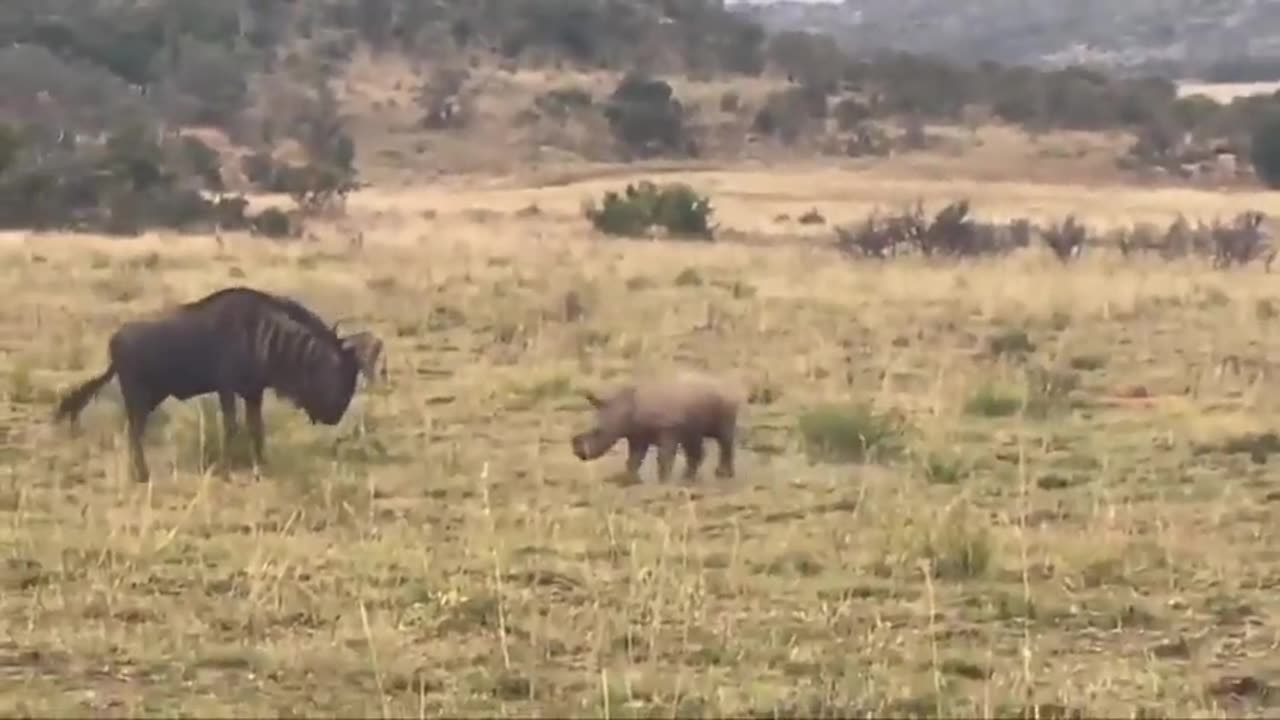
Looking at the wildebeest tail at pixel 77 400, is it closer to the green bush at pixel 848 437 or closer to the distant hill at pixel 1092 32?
the green bush at pixel 848 437

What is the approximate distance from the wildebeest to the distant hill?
112 metres

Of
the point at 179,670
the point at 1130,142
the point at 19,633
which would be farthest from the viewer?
the point at 1130,142

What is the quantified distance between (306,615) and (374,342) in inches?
224

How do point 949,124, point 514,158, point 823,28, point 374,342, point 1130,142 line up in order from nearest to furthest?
1. point 374,342
2. point 514,158
3. point 1130,142
4. point 949,124
5. point 823,28

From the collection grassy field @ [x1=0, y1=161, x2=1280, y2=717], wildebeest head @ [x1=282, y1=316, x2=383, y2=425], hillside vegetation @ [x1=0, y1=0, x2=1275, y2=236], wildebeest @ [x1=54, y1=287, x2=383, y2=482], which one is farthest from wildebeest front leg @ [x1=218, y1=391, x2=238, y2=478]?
hillside vegetation @ [x1=0, y1=0, x2=1275, y2=236]

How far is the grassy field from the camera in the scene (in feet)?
20.4

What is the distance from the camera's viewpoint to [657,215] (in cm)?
3075

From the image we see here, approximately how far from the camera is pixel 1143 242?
27.7m

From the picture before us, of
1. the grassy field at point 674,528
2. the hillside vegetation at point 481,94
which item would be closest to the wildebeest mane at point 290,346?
the grassy field at point 674,528

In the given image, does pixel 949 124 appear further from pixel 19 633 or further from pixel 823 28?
pixel 823 28

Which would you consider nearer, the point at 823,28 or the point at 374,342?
the point at 374,342

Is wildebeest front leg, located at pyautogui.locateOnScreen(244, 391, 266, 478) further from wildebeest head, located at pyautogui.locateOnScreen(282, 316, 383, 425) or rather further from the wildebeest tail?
the wildebeest tail

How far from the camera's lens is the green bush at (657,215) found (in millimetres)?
30422

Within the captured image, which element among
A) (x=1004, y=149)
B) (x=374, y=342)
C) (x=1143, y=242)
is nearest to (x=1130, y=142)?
(x=1004, y=149)
